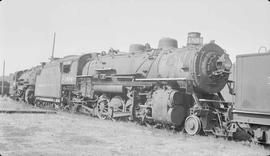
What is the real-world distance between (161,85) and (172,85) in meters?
0.54

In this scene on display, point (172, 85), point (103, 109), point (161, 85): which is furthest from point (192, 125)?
point (103, 109)

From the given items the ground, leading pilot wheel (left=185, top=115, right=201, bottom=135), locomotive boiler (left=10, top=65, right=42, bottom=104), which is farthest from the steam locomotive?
locomotive boiler (left=10, top=65, right=42, bottom=104)

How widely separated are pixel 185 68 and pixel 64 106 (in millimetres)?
10631

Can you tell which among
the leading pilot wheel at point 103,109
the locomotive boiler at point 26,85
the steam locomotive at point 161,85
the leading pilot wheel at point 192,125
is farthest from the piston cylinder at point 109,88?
the locomotive boiler at point 26,85

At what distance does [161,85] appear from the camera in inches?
526

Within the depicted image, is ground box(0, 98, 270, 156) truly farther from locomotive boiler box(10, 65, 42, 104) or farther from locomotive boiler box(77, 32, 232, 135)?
locomotive boiler box(10, 65, 42, 104)

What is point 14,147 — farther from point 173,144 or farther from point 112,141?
point 173,144

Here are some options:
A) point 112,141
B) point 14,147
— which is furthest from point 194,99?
point 14,147

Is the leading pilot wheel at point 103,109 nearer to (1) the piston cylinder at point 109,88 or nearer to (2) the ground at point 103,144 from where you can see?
(1) the piston cylinder at point 109,88

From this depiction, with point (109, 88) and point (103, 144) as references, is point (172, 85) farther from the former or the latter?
point (103, 144)

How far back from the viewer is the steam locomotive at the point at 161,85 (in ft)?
39.8

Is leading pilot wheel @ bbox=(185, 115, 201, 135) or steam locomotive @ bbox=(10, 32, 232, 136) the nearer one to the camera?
leading pilot wheel @ bbox=(185, 115, 201, 135)

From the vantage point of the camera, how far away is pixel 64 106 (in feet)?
67.8

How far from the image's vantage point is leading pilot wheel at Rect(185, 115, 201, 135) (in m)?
11.4
